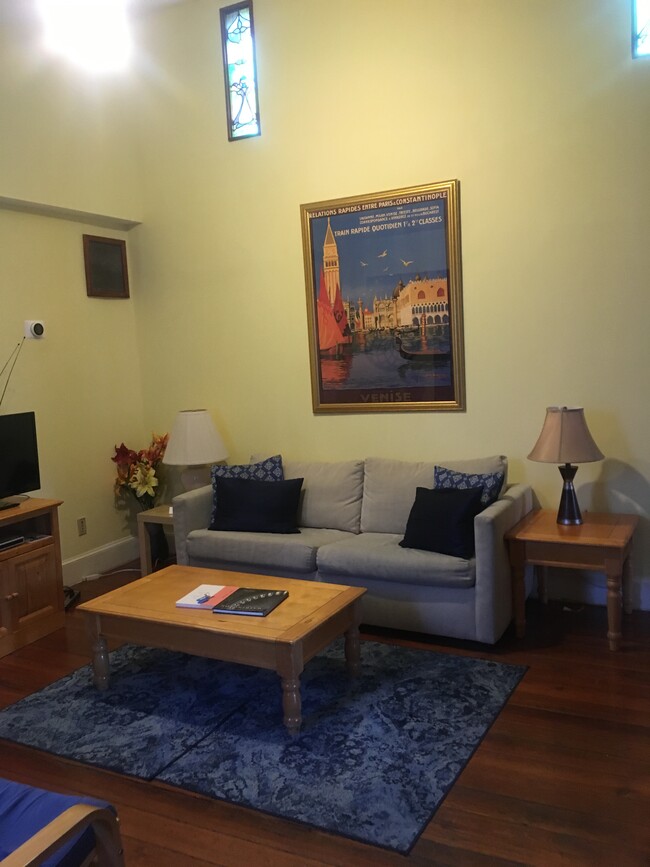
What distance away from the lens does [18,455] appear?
410cm

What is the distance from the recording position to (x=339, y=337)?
455 centimetres

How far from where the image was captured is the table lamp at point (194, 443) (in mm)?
4695

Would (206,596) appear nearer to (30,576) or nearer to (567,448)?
(30,576)

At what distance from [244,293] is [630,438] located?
2.60m

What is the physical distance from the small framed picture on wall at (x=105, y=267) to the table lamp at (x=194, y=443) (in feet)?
3.66

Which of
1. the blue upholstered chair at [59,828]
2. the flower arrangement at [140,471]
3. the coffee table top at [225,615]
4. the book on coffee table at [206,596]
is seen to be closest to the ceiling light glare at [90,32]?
the flower arrangement at [140,471]

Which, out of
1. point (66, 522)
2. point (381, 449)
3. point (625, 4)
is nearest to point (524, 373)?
point (381, 449)

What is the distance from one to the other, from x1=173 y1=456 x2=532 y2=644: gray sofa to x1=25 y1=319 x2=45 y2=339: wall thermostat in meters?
1.42

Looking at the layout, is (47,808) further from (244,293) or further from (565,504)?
(244,293)

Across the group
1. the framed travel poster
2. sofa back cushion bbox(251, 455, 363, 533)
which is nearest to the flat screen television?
Result: sofa back cushion bbox(251, 455, 363, 533)

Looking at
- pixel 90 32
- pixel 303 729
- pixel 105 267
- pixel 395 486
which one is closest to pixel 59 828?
pixel 303 729

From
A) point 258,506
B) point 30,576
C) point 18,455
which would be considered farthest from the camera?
point 258,506

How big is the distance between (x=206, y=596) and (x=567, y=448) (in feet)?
6.15

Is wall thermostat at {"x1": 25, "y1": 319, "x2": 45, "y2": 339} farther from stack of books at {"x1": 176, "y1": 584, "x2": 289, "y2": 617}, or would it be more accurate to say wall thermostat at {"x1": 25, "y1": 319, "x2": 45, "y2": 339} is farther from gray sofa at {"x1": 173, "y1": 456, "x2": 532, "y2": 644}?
stack of books at {"x1": 176, "y1": 584, "x2": 289, "y2": 617}
